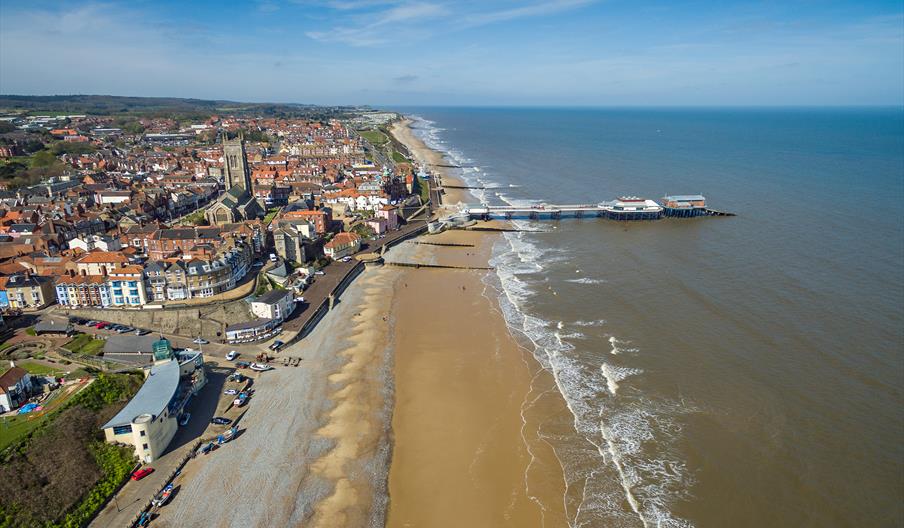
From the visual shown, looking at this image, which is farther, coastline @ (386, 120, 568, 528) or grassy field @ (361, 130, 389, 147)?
grassy field @ (361, 130, 389, 147)

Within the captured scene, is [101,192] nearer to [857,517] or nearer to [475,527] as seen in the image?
[475,527]

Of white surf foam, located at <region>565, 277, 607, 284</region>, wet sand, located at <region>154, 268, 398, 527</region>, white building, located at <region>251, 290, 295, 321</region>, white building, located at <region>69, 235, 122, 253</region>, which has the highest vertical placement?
white building, located at <region>69, 235, 122, 253</region>

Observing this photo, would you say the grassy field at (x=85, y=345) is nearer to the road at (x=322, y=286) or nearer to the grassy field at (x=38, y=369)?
the grassy field at (x=38, y=369)

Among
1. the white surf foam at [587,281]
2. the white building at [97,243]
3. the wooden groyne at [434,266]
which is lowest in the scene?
the wooden groyne at [434,266]

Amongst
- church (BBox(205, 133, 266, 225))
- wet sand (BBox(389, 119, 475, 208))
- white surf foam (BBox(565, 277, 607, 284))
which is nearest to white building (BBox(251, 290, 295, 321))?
church (BBox(205, 133, 266, 225))

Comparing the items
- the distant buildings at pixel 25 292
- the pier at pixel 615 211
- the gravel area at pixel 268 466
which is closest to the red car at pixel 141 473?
the gravel area at pixel 268 466

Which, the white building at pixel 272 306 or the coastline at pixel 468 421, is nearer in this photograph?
the coastline at pixel 468 421

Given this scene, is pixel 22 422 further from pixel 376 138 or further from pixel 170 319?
pixel 376 138

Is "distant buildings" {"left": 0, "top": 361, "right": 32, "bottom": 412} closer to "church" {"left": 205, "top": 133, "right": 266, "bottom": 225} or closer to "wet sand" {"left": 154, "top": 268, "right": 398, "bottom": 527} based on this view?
"wet sand" {"left": 154, "top": 268, "right": 398, "bottom": 527}
